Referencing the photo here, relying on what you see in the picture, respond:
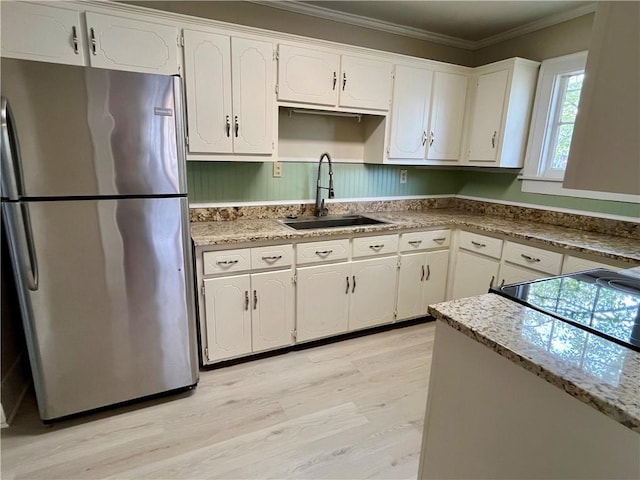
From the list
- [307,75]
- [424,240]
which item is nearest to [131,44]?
[307,75]

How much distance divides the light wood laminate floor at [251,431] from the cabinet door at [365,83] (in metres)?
1.85

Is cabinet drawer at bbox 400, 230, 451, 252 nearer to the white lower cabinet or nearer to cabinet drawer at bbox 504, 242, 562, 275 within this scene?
the white lower cabinet

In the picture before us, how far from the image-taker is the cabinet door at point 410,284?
8.80 feet

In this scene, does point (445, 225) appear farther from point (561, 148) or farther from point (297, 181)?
point (297, 181)

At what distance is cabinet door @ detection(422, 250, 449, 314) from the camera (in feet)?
9.14

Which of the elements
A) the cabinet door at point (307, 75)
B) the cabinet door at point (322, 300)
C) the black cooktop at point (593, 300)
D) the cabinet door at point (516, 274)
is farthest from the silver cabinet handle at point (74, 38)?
the cabinet door at point (516, 274)

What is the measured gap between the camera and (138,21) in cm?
183

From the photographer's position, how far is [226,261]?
6.73ft

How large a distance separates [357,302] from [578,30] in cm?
249

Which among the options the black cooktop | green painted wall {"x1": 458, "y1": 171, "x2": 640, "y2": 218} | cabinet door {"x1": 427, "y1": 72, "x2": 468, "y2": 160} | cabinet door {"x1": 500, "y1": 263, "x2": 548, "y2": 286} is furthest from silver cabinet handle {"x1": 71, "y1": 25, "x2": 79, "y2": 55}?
green painted wall {"x1": 458, "y1": 171, "x2": 640, "y2": 218}

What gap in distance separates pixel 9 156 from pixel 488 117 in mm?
3021

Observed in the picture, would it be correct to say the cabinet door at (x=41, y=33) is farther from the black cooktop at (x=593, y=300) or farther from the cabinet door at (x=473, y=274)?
the cabinet door at (x=473, y=274)

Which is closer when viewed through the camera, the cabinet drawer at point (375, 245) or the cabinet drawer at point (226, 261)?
the cabinet drawer at point (226, 261)

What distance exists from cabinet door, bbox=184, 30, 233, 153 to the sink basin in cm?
74
